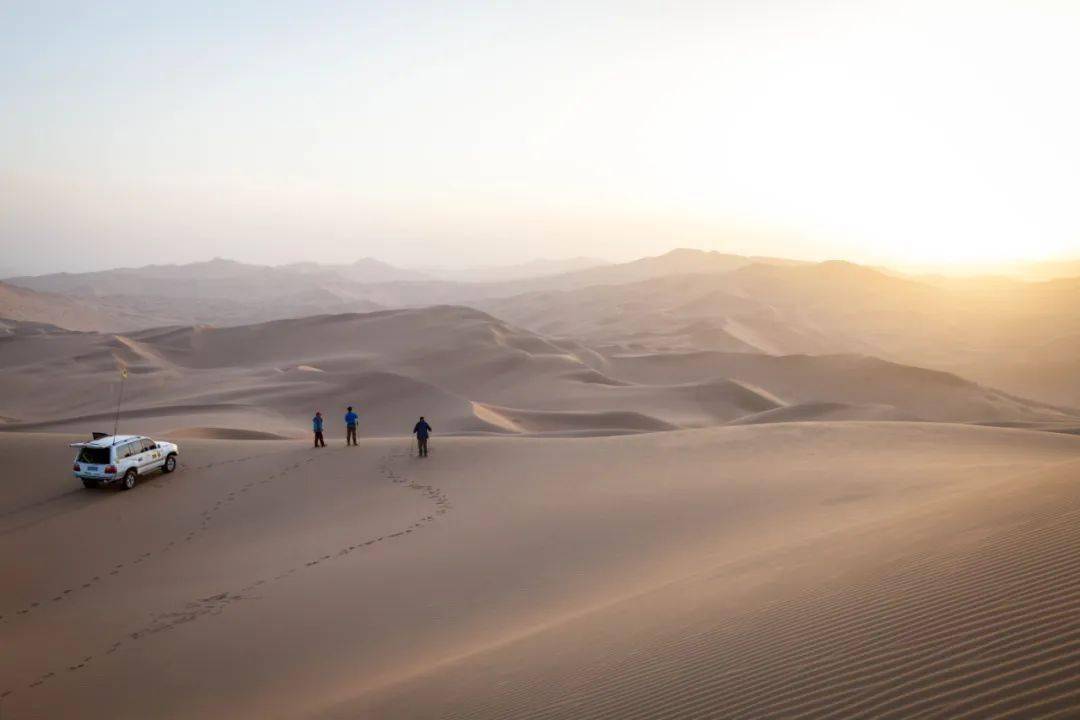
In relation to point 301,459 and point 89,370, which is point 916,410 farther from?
point 89,370

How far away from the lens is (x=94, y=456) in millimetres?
13336

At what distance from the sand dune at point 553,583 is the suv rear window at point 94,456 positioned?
0.67m

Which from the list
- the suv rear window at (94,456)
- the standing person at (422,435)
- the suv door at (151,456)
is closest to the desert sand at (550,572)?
the standing person at (422,435)

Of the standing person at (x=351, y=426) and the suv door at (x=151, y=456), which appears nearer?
the suv door at (x=151, y=456)

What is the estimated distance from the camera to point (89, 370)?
40.6 meters

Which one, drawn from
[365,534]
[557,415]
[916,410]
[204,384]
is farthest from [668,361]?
[365,534]

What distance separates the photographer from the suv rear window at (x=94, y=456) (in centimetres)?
1324

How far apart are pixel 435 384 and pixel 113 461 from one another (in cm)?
2431

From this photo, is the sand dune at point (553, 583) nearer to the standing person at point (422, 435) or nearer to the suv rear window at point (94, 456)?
the standing person at point (422, 435)

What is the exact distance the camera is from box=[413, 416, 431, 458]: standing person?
1542 cm

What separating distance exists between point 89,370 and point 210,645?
40.3 m

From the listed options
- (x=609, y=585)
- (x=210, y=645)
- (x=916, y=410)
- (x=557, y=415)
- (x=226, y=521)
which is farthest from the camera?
(x=916, y=410)

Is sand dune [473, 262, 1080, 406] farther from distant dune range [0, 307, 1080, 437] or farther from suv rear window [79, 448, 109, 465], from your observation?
suv rear window [79, 448, 109, 465]

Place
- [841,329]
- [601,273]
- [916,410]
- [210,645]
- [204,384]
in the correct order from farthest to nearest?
[601,273] < [841,329] < [204,384] < [916,410] < [210,645]
